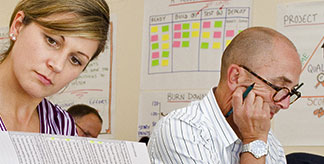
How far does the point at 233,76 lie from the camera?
1769 mm

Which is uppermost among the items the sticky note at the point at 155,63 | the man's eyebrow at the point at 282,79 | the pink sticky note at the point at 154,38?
the pink sticky note at the point at 154,38

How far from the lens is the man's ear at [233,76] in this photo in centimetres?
176

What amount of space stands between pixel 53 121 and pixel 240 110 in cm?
69

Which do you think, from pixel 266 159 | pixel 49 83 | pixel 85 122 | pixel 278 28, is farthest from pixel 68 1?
pixel 85 122

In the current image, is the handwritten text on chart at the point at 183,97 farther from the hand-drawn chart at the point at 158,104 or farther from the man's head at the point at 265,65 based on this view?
the man's head at the point at 265,65

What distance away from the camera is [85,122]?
306 cm

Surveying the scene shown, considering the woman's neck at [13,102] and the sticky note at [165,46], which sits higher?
the sticky note at [165,46]

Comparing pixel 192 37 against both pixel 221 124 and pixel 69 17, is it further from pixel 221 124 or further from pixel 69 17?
pixel 69 17

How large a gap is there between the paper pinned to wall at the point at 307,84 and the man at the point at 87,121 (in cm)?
121

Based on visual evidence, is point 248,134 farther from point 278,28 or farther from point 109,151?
point 278,28

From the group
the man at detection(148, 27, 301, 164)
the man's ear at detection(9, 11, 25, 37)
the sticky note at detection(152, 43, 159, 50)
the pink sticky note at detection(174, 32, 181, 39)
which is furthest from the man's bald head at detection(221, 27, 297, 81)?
the sticky note at detection(152, 43, 159, 50)

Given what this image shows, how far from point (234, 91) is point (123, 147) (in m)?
0.84

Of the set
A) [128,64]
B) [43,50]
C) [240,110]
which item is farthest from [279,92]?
[128,64]

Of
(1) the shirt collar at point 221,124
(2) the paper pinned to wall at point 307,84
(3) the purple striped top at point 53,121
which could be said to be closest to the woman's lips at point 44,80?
(3) the purple striped top at point 53,121
